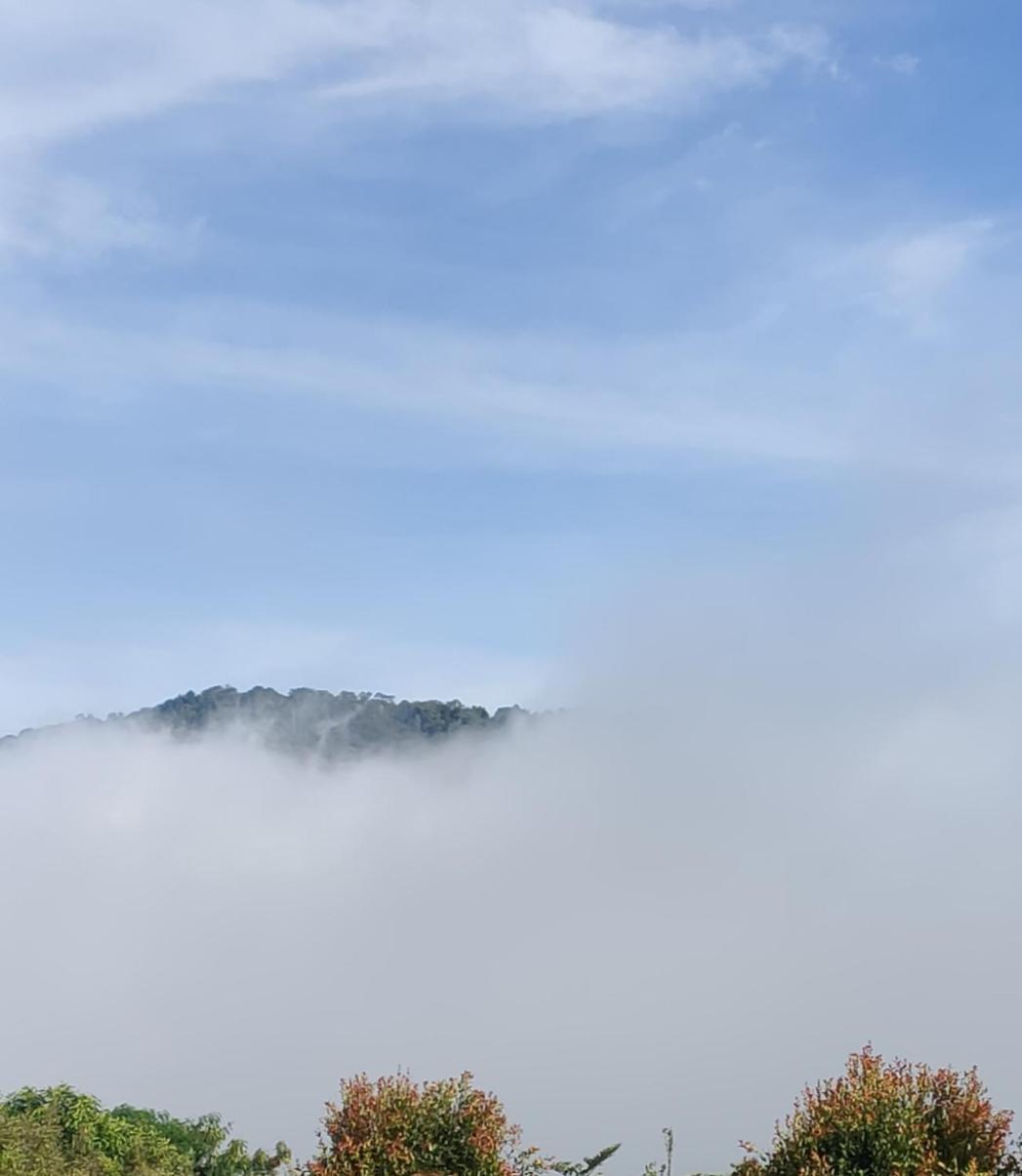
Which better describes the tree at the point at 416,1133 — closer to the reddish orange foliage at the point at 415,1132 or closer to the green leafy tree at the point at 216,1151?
the reddish orange foliage at the point at 415,1132

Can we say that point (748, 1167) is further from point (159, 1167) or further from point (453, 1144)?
point (159, 1167)

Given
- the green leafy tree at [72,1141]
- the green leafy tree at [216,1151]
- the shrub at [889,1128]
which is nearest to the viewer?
the shrub at [889,1128]

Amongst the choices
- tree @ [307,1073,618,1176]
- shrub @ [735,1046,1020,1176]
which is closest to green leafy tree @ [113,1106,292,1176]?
tree @ [307,1073,618,1176]

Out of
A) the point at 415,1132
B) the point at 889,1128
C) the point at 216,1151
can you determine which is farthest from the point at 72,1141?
the point at 889,1128

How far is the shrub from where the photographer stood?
33.8 m

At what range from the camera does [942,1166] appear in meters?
31.7

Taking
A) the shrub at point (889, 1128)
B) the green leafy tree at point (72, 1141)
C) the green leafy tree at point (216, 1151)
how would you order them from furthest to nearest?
1. the green leafy tree at point (216, 1151)
2. the green leafy tree at point (72, 1141)
3. the shrub at point (889, 1128)

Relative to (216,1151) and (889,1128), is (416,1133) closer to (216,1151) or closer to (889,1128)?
(889,1128)

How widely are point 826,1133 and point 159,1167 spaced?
1170 inches

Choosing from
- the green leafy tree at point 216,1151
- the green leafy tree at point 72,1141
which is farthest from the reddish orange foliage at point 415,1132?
the green leafy tree at point 216,1151

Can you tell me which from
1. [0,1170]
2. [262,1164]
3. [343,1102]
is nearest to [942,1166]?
[343,1102]

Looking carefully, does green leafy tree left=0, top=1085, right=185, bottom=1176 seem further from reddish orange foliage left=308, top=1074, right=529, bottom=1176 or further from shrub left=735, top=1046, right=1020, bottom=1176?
shrub left=735, top=1046, right=1020, bottom=1176

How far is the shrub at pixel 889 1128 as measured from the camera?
111 ft

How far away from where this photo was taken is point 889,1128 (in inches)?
1336
